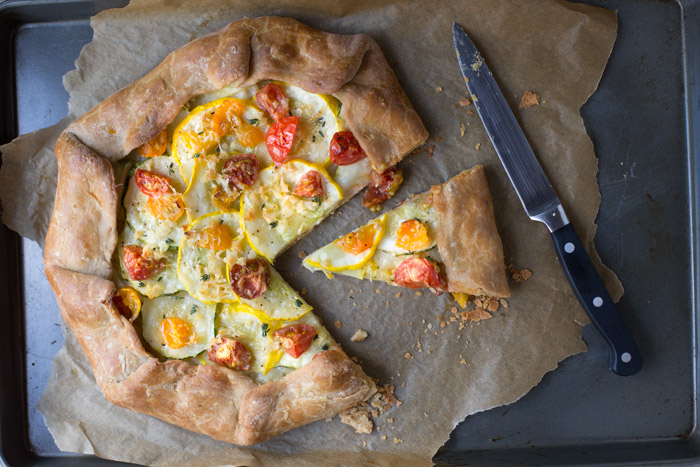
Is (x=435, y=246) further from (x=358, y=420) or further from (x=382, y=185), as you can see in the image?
(x=358, y=420)

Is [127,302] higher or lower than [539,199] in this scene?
higher

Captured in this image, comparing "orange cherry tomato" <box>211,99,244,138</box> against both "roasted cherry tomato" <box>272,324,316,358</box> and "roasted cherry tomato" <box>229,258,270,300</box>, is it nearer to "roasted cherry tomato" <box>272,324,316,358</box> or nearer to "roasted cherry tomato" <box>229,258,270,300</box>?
"roasted cherry tomato" <box>229,258,270,300</box>

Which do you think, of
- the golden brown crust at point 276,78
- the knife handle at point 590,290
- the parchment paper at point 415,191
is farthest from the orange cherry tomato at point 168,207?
the knife handle at point 590,290

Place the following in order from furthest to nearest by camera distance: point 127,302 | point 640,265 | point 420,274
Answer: point 640,265 → point 127,302 → point 420,274

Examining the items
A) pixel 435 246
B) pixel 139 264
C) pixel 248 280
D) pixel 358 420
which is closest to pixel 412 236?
pixel 435 246

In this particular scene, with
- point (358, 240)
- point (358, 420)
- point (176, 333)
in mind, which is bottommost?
point (358, 420)

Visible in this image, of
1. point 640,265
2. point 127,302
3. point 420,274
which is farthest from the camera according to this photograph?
point 640,265

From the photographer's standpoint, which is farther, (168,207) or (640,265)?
(640,265)

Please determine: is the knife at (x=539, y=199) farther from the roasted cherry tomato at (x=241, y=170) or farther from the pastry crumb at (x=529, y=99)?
the roasted cherry tomato at (x=241, y=170)
